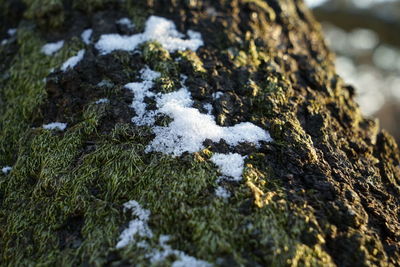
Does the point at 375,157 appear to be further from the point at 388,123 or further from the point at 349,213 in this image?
the point at 388,123

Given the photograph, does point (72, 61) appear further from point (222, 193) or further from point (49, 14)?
point (222, 193)

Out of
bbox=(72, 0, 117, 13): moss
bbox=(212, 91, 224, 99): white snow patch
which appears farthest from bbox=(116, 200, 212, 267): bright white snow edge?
bbox=(72, 0, 117, 13): moss

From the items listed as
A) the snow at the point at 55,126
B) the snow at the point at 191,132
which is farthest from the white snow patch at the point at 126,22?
the snow at the point at 55,126

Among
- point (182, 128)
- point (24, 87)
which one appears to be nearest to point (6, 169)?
point (24, 87)

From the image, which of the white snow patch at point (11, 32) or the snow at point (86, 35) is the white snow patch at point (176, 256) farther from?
the white snow patch at point (11, 32)

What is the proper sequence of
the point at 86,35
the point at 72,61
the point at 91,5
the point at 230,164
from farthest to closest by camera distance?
the point at 91,5, the point at 86,35, the point at 72,61, the point at 230,164

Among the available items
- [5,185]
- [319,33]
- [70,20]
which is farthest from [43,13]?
[319,33]

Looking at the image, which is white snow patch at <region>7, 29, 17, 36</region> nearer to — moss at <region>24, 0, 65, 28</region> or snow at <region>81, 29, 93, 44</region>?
moss at <region>24, 0, 65, 28</region>
